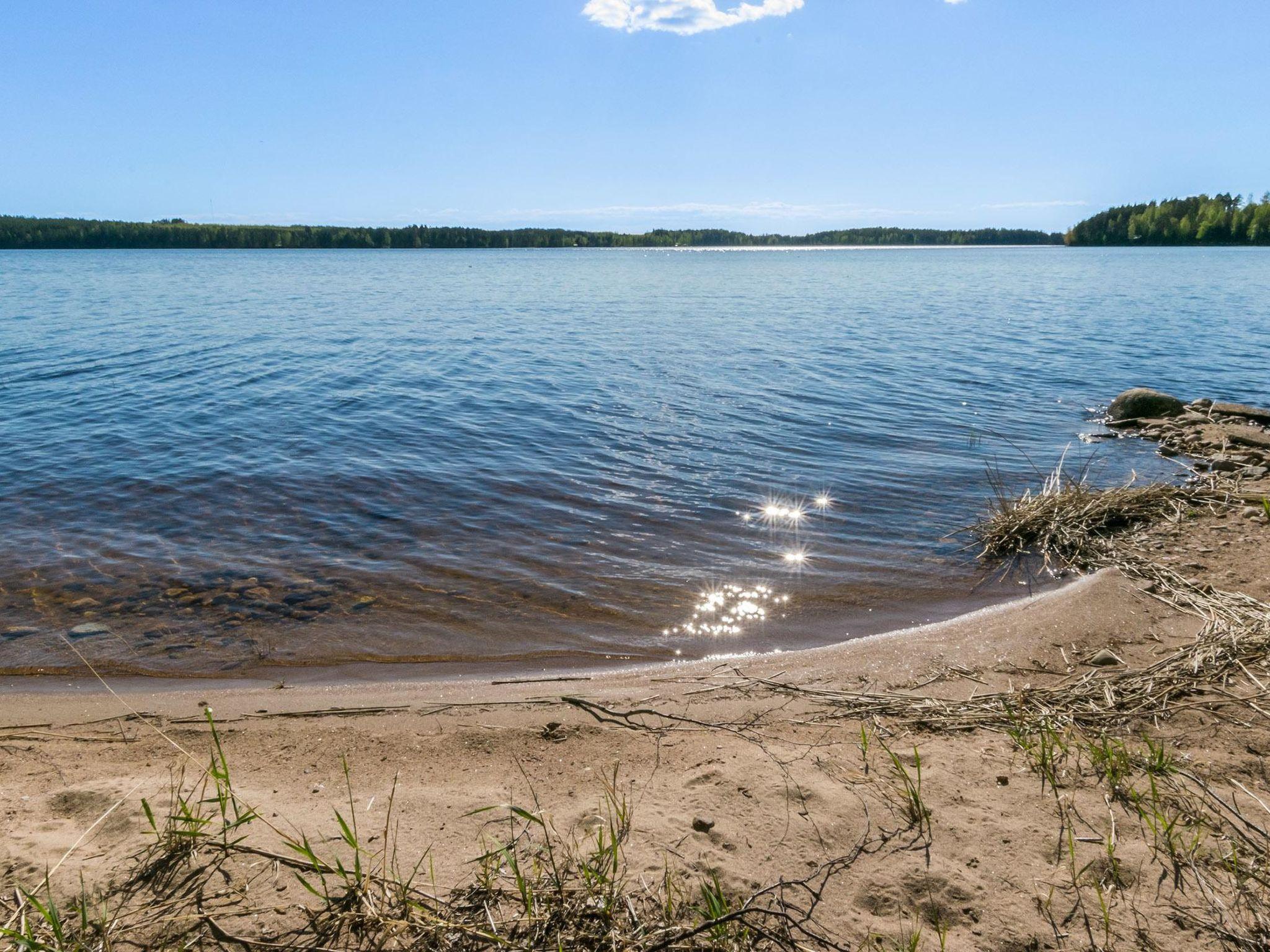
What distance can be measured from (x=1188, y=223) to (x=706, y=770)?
14366cm

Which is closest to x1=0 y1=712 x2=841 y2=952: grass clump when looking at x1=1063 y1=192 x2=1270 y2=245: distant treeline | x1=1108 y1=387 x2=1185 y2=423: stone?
x1=1108 y1=387 x2=1185 y2=423: stone

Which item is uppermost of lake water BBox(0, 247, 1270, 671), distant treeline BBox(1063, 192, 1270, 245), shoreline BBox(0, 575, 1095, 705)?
distant treeline BBox(1063, 192, 1270, 245)

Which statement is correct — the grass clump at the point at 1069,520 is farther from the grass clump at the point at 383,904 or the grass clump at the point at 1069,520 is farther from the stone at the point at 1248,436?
the grass clump at the point at 383,904

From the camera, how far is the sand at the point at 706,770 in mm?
2984

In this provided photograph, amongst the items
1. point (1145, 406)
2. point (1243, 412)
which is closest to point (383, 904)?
point (1145, 406)

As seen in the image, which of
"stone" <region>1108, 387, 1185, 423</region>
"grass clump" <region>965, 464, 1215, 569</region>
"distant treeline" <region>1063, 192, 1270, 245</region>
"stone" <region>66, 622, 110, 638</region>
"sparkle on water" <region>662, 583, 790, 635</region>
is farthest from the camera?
"distant treeline" <region>1063, 192, 1270, 245</region>

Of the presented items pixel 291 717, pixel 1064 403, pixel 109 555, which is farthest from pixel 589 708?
pixel 1064 403

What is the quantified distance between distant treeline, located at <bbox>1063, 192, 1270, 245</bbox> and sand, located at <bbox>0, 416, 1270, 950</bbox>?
443 ft

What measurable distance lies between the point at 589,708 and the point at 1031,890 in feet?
9.24

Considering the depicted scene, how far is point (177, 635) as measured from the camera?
625cm

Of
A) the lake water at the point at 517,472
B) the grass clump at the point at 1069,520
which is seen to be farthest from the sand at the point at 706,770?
the grass clump at the point at 1069,520

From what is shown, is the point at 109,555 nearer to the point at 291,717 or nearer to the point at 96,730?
the point at 96,730

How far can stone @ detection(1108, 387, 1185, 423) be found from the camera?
1410 centimetres

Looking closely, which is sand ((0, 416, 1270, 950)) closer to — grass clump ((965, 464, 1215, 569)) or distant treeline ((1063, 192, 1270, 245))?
grass clump ((965, 464, 1215, 569))
